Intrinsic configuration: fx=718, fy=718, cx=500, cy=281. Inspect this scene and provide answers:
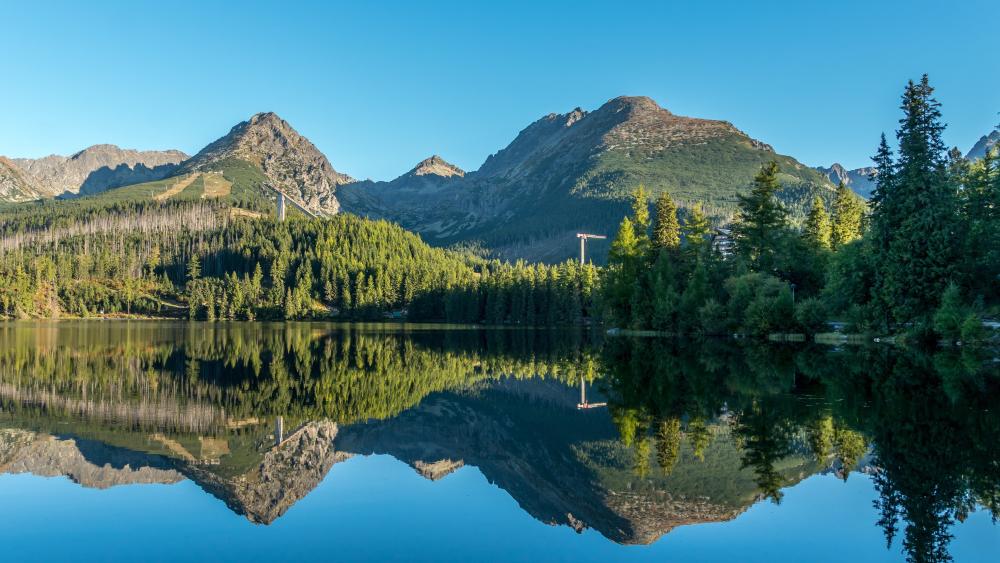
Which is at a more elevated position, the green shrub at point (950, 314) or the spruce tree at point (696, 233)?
the spruce tree at point (696, 233)

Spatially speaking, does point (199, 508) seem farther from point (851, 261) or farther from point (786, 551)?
point (851, 261)

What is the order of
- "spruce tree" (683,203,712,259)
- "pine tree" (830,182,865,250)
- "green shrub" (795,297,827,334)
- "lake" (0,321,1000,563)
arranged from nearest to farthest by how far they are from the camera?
"lake" (0,321,1000,563), "green shrub" (795,297,827,334), "spruce tree" (683,203,712,259), "pine tree" (830,182,865,250)

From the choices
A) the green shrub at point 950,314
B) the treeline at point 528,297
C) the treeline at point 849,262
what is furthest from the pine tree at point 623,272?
the treeline at point 528,297

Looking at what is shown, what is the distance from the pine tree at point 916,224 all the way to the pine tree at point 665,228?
91.4 feet

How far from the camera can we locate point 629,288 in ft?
293

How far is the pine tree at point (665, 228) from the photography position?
3477 inches

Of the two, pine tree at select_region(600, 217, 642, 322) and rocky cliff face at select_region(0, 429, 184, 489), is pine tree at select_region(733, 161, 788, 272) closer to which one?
pine tree at select_region(600, 217, 642, 322)

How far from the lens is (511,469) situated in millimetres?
20391

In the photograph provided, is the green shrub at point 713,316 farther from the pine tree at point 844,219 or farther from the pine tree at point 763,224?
the pine tree at point 844,219

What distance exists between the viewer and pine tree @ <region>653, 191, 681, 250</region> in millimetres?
88325

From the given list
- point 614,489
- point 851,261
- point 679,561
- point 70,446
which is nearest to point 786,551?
point 679,561

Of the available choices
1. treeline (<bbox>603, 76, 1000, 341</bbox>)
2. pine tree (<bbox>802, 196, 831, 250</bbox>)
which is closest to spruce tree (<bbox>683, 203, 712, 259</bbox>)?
treeline (<bbox>603, 76, 1000, 341</bbox>)

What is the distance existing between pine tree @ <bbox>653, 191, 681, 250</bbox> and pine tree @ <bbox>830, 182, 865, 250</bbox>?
85.9 ft

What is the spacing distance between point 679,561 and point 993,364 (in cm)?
3789
